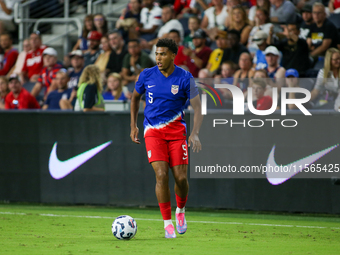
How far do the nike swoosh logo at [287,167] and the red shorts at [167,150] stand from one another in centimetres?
285

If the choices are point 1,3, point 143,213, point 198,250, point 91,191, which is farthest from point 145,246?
point 1,3

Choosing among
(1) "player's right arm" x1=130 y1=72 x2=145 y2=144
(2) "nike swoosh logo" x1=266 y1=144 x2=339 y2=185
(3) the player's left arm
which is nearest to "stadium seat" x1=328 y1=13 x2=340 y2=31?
(2) "nike swoosh logo" x1=266 y1=144 x2=339 y2=185

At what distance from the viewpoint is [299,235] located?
24.2ft

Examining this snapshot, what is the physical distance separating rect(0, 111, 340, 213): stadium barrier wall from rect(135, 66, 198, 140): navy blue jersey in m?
2.81

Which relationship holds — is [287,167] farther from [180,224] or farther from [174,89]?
[174,89]

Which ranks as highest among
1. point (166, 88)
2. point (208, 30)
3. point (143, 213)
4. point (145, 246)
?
point (208, 30)

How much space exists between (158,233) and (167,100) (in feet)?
5.81

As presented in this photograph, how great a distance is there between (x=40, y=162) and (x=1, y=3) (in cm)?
845

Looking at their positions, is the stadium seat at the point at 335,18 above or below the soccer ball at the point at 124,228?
above

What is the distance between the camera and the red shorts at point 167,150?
679cm

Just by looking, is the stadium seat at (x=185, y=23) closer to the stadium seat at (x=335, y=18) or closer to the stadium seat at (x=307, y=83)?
the stadium seat at (x=335, y=18)

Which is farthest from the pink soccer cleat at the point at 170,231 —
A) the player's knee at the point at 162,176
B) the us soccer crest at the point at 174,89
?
the us soccer crest at the point at 174,89

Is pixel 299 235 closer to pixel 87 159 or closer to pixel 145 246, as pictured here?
pixel 145 246

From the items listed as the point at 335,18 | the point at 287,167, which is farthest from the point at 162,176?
the point at 335,18
